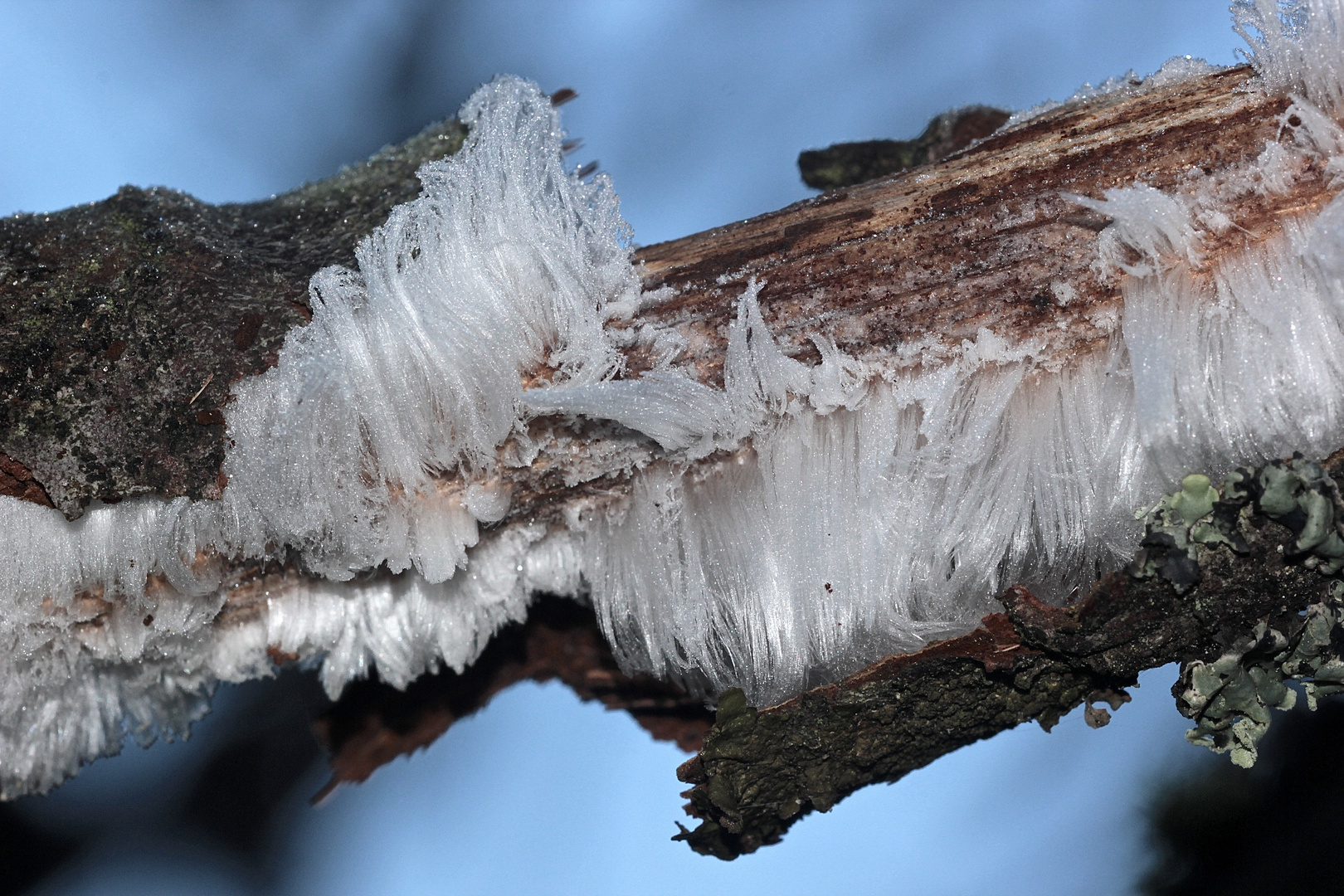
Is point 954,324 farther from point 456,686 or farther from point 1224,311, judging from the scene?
point 456,686

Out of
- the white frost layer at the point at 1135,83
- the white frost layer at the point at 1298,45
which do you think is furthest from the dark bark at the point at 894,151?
the white frost layer at the point at 1298,45

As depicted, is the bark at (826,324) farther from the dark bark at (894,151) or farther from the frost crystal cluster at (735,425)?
the dark bark at (894,151)

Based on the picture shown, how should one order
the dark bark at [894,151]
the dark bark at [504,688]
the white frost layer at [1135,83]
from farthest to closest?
the dark bark at [504,688] → the dark bark at [894,151] → the white frost layer at [1135,83]

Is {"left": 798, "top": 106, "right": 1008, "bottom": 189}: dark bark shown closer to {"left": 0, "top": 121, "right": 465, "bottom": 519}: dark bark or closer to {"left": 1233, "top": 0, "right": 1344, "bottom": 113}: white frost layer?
Result: {"left": 1233, "top": 0, "right": 1344, "bottom": 113}: white frost layer

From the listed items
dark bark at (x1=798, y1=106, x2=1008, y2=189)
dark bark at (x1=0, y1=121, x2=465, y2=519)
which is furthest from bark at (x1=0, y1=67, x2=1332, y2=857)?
dark bark at (x1=798, y1=106, x2=1008, y2=189)

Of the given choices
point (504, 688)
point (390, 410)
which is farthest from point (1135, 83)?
point (504, 688)
